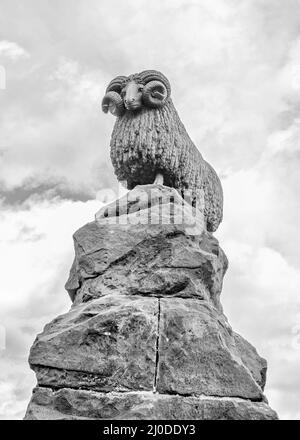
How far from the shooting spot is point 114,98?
7.20 meters

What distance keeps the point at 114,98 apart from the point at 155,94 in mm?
Result: 502

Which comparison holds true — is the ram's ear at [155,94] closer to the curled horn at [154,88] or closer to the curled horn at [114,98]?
the curled horn at [154,88]

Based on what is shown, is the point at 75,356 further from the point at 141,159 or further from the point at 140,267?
the point at 141,159

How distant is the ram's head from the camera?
7.09m

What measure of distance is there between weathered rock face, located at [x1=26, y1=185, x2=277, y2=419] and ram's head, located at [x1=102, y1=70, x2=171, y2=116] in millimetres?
1640

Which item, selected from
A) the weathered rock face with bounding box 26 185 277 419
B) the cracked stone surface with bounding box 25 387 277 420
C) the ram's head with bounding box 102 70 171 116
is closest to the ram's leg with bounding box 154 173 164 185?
the ram's head with bounding box 102 70 171 116

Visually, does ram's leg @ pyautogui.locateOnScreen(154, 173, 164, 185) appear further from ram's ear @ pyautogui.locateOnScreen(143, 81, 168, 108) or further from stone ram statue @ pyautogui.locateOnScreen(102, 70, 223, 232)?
ram's ear @ pyautogui.locateOnScreen(143, 81, 168, 108)

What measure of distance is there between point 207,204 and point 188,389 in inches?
127

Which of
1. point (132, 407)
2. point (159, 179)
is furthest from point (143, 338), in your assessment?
point (159, 179)

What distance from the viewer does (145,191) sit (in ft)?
21.4

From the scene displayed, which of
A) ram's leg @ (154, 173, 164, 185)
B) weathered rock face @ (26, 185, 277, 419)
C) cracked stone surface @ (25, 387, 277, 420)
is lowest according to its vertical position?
cracked stone surface @ (25, 387, 277, 420)

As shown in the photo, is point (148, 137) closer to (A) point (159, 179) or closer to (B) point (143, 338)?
(A) point (159, 179)

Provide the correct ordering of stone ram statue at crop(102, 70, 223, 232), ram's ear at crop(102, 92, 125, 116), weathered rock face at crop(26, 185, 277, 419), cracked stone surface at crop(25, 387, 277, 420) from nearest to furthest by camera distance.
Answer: cracked stone surface at crop(25, 387, 277, 420), weathered rock face at crop(26, 185, 277, 419), stone ram statue at crop(102, 70, 223, 232), ram's ear at crop(102, 92, 125, 116)
